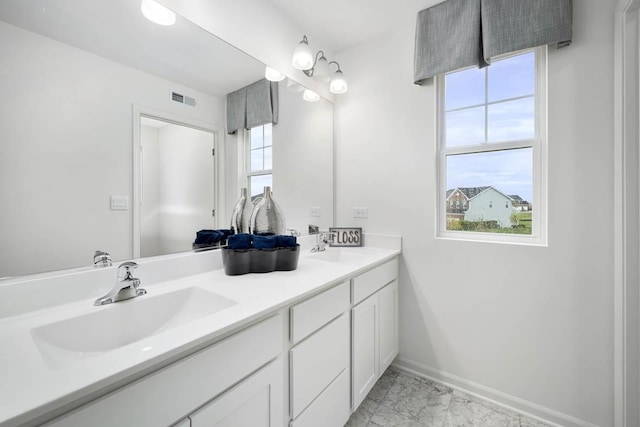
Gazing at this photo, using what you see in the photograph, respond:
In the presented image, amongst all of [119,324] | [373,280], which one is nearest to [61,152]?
[119,324]

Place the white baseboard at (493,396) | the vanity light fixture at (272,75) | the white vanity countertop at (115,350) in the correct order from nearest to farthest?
the white vanity countertop at (115,350)
the white baseboard at (493,396)
the vanity light fixture at (272,75)

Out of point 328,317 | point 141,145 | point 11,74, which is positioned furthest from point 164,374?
point 11,74

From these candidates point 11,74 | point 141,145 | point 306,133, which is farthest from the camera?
point 306,133

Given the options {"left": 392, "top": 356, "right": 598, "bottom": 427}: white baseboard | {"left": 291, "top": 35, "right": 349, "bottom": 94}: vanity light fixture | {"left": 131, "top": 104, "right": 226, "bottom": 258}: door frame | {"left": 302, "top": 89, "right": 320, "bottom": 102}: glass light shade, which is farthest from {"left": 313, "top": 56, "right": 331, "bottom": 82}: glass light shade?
{"left": 392, "top": 356, "right": 598, "bottom": 427}: white baseboard

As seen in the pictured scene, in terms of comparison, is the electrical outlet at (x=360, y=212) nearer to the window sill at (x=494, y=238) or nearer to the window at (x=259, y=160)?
the window sill at (x=494, y=238)

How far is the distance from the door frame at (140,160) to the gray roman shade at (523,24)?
1627 mm

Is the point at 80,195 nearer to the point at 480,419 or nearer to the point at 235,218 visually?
the point at 235,218

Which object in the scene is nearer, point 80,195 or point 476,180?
point 80,195

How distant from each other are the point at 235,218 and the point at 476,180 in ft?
5.13

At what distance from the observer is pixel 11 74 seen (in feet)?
2.77

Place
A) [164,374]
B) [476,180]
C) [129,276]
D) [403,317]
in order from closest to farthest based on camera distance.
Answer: [164,374], [129,276], [476,180], [403,317]

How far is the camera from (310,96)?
83.3 inches

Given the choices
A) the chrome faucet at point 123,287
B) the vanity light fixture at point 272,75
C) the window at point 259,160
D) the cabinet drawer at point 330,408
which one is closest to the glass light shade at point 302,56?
the vanity light fixture at point 272,75

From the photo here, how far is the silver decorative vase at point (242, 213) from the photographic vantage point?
1.54 m
